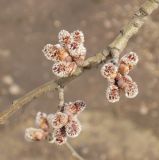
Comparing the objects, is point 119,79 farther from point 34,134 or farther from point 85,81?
point 85,81

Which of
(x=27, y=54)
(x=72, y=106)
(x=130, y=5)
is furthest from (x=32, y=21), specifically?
(x=72, y=106)

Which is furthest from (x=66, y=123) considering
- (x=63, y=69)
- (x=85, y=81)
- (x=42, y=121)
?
(x=85, y=81)

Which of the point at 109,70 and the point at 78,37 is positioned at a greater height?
the point at 78,37

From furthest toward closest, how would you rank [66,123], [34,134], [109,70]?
[34,134]
[66,123]
[109,70]

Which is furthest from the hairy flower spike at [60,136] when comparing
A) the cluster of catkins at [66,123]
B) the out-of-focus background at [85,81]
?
the out-of-focus background at [85,81]

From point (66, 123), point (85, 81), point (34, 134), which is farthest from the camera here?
point (85, 81)
